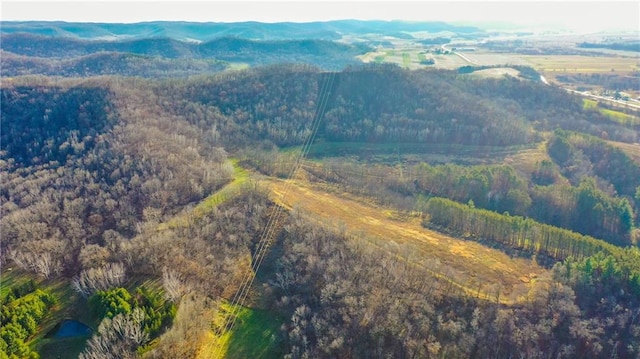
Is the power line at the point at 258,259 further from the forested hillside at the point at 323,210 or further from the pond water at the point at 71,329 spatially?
the pond water at the point at 71,329

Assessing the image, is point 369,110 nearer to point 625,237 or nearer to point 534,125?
point 534,125

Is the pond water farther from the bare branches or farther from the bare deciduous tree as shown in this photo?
the bare deciduous tree

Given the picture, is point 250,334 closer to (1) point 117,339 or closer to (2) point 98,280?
(1) point 117,339

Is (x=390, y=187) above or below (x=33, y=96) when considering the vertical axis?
below

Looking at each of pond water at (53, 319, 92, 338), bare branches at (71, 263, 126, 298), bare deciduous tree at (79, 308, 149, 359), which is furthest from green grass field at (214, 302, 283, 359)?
pond water at (53, 319, 92, 338)

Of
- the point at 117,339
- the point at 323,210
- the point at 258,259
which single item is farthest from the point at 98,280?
the point at 323,210

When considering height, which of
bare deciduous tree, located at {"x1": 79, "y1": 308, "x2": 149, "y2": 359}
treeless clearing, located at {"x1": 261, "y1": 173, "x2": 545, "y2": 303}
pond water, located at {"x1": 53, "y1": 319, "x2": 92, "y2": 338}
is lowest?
pond water, located at {"x1": 53, "y1": 319, "x2": 92, "y2": 338}

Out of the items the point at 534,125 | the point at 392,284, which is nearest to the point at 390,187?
the point at 392,284
